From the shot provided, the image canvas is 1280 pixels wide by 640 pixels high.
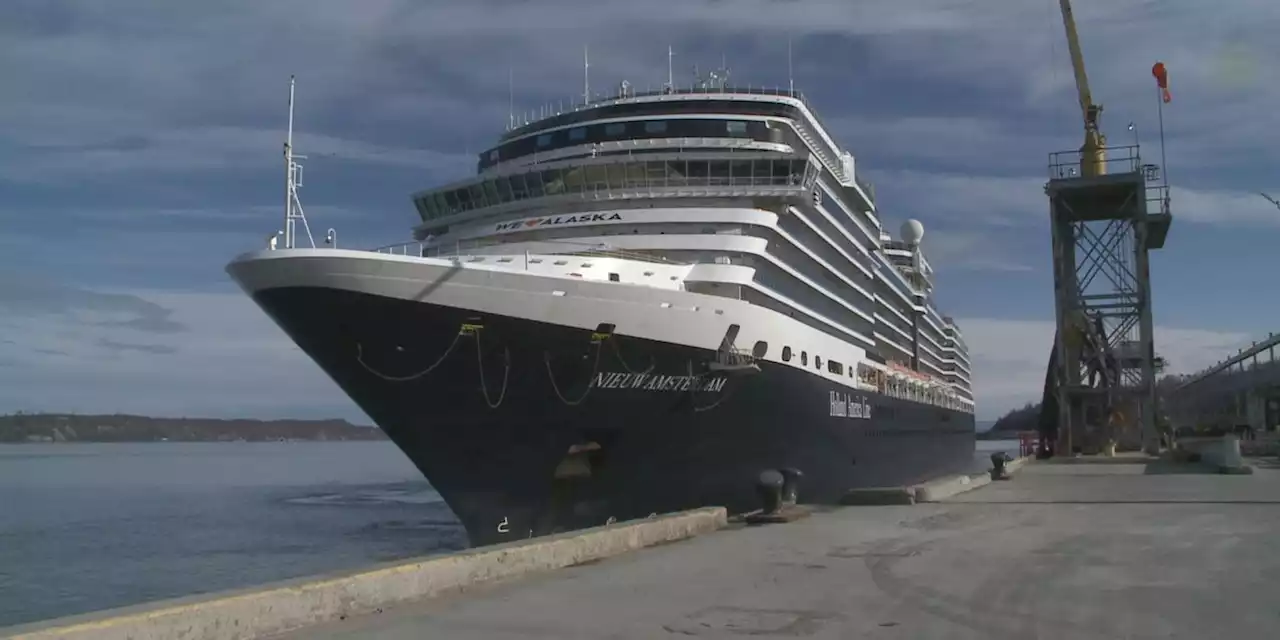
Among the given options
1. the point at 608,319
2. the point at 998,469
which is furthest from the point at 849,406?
the point at 608,319

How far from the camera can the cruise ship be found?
717 inches

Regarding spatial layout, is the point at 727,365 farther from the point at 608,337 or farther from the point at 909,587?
the point at 909,587

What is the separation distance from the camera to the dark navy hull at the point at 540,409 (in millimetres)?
18250

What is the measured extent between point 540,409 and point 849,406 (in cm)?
1181

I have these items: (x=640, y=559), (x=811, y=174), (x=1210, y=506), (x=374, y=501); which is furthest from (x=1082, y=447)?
(x=640, y=559)

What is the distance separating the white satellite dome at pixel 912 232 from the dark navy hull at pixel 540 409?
35179 mm

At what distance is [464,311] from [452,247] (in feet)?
25.5

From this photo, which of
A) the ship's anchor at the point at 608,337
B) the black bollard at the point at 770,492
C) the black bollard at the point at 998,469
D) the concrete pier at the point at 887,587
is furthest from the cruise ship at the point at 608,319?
the concrete pier at the point at 887,587

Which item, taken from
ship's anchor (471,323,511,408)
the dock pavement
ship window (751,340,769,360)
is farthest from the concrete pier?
ship window (751,340,769,360)

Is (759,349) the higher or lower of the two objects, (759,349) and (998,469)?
the higher

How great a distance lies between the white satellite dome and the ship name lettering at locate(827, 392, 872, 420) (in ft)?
87.8

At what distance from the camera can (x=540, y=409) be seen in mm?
19047

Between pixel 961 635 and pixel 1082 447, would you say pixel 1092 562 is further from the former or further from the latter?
pixel 1082 447

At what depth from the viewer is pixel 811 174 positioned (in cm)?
2575
